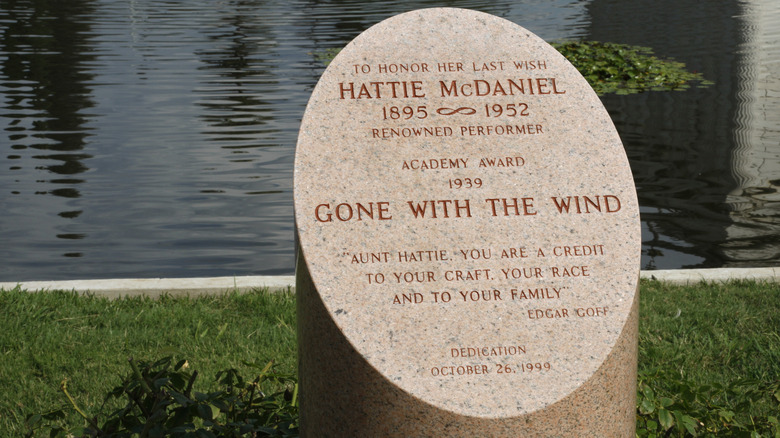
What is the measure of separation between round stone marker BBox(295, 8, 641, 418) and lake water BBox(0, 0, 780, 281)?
3790 millimetres

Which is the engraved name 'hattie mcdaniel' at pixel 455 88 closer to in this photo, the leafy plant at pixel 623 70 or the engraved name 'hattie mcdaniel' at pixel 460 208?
the engraved name 'hattie mcdaniel' at pixel 460 208

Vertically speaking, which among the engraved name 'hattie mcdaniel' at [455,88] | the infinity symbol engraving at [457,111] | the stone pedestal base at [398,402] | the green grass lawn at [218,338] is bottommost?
the green grass lawn at [218,338]

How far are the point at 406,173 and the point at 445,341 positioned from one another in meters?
0.58

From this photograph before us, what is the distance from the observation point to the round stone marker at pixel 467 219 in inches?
112

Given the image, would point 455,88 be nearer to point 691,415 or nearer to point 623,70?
point 691,415

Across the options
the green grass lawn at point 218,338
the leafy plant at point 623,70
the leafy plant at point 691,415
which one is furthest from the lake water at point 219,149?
the leafy plant at point 691,415

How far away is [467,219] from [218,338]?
245 cm

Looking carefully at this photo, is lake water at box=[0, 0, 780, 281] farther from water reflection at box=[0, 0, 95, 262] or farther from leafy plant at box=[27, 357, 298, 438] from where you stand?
leafy plant at box=[27, 357, 298, 438]

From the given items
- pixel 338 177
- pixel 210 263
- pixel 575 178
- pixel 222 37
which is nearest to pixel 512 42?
pixel 575 178

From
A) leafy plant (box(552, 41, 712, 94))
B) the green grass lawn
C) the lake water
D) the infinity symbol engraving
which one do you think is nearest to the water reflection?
the lake water

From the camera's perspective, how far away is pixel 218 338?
16.4ft

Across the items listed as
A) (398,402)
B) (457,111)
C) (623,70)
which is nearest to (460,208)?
(457,111)

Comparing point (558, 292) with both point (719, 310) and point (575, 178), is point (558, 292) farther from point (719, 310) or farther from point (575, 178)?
point (719, 310)

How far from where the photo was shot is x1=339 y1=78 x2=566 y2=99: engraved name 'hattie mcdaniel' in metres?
3.11
